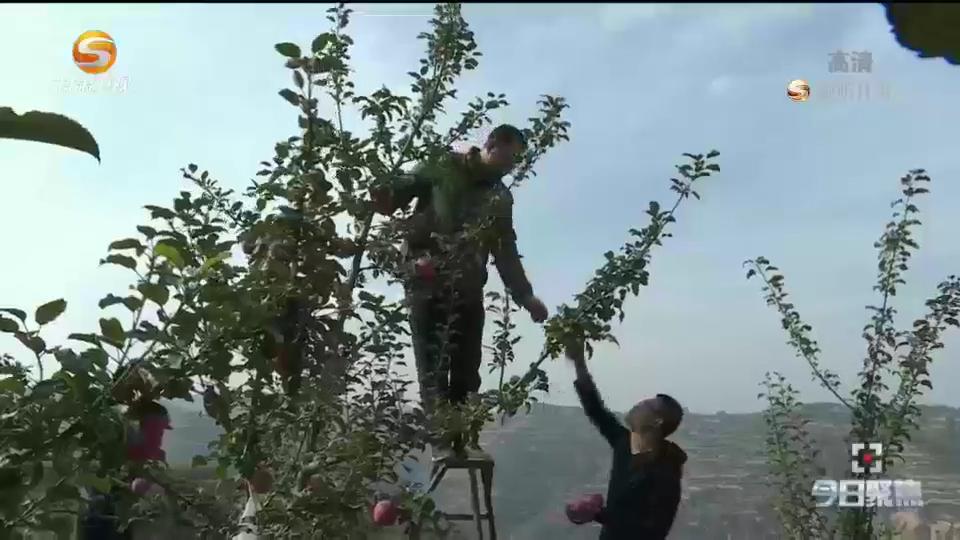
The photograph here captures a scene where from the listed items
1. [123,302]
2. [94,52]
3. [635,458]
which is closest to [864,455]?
[635,458]

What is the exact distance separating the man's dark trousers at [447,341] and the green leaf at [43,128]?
673mm

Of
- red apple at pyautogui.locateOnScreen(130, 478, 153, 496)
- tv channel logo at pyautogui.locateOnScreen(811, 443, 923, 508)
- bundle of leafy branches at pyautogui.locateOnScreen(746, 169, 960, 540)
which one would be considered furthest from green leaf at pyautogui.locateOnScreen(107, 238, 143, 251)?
tv channel logo at pyautogui.locateOnScreen(811, 443, 923, 508)

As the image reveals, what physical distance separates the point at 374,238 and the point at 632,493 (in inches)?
20.3

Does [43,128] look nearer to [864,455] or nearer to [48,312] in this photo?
[48,312]

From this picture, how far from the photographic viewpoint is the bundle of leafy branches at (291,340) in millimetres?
915

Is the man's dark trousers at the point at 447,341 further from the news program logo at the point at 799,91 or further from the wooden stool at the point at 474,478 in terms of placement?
the news program logo at the point at 799,91

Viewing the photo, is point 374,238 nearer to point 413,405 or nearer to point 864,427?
point 413,405

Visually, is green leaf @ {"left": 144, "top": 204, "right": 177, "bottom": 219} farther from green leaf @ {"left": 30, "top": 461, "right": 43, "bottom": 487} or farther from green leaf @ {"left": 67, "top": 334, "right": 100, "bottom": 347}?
green leaf @ {"left": 30, "top": 461, "right": 43, "bottom": 487}

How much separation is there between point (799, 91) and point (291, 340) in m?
0.65

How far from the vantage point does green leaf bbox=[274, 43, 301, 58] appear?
101cm

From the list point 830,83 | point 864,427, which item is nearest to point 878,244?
point 864,427

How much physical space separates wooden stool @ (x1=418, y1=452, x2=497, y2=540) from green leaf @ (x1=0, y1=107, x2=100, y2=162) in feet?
2.48

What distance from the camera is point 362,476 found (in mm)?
1131

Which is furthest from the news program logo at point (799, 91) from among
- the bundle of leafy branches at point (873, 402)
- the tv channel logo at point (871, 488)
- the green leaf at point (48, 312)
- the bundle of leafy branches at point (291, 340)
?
the green leaf at point (48, 312)
